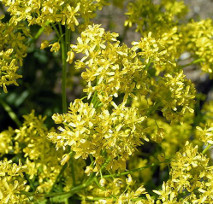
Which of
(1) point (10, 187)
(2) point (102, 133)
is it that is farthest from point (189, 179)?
(1) point (10, 187)

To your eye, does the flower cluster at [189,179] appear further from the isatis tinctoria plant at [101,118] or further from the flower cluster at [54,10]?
the flower cluster at [54,10]

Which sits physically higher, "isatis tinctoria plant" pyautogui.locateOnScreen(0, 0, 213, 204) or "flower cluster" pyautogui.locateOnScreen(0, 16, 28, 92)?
"flower cluster" pyautogui.locateOnScreen(0, 16, 28, 92)

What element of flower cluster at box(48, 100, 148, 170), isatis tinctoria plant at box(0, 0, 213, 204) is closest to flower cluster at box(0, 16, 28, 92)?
isatis tinctoria plant at box(0, 0, 213, 204)

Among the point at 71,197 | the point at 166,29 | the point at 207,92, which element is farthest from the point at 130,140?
the point at 207,92

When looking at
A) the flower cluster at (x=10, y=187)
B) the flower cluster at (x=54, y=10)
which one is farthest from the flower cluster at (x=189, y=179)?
the flower cluster at (x=54, y=10)

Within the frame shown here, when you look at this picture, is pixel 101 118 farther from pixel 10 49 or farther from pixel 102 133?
pixel 10 49

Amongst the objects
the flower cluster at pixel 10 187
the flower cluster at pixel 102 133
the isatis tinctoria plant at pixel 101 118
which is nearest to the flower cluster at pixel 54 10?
the isatis tinctoria plant at pixel 101 118

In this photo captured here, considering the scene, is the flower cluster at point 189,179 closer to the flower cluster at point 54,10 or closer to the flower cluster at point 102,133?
the flower cluster at point 102,133

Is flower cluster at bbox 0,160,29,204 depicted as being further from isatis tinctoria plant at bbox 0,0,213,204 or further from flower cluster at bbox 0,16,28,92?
flower cluster at bbox 0,16,28,92

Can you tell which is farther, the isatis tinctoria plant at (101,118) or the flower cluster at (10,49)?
the flower cluster at (10,49)

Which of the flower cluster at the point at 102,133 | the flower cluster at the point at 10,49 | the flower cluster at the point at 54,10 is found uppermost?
the flower cluster at the point at 54,10

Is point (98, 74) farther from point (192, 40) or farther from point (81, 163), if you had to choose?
point (192, 40)

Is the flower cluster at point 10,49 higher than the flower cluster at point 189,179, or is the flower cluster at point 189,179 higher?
the flower cluster at point 10,49
